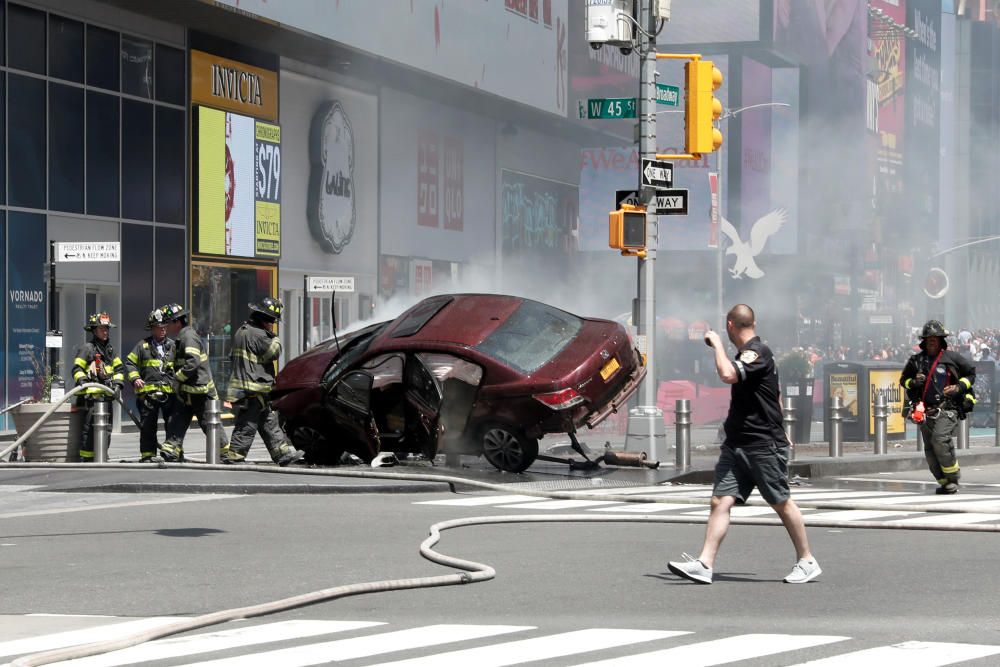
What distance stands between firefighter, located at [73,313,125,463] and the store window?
495 inches

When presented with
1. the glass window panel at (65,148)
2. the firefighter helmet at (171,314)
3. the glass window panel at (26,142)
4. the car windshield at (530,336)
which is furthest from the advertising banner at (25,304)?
the car windshield at (530,336)

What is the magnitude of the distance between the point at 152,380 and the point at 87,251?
252 cm

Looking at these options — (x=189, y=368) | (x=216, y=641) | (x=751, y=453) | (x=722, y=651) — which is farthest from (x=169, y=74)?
(x=722, y=651)

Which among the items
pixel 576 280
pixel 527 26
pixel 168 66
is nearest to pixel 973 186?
pixel 576 280

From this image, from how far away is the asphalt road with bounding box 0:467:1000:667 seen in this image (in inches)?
285

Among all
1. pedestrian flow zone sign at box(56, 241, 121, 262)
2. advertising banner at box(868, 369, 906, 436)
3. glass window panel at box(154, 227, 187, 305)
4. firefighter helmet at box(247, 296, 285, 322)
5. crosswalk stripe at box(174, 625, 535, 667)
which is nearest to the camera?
crosswalk stripe at box(174, 625, 535, 667)

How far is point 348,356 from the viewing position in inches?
671

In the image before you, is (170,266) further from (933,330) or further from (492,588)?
(492,588)

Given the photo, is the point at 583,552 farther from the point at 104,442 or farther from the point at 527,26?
the point at 527,26

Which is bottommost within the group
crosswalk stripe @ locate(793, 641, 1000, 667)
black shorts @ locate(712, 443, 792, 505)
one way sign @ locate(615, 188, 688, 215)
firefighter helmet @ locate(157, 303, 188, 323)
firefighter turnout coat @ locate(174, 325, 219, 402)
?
crosswalk stripe @ locate(793, 641, 1000, 667)

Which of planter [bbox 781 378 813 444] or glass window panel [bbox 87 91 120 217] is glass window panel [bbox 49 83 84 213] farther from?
planter [bbox 781 378 813 444]

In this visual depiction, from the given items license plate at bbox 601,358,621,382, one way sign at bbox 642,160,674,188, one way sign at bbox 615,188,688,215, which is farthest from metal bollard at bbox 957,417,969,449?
license plate at bbox 601,358,621,382

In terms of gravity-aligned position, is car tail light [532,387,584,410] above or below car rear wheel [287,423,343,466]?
above

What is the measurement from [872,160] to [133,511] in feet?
306
